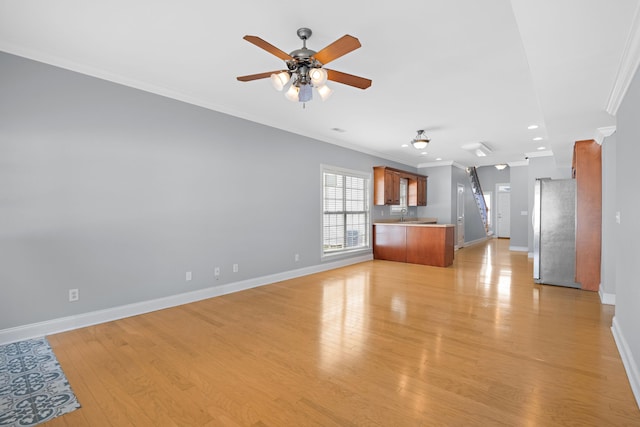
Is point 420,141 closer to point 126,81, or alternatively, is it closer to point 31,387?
point 126,81

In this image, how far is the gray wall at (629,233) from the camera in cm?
217

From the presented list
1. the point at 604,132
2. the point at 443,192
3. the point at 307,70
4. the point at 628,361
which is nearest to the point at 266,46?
the point at 307,70

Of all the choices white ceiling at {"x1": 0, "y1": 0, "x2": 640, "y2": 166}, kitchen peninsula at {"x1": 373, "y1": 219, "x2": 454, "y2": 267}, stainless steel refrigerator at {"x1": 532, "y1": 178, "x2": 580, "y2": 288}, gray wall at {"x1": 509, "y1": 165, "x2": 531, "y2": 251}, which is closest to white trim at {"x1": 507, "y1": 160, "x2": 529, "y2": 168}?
gray wall at {"x1": 509, "y1": 165, "x2": 531, "y2": 251}

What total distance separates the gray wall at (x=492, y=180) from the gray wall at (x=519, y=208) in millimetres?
2903

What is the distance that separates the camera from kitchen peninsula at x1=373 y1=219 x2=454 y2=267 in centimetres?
671

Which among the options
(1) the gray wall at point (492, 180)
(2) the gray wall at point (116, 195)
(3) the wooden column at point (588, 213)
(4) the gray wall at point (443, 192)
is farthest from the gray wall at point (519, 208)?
(2) the gray wall at point (116, 195)

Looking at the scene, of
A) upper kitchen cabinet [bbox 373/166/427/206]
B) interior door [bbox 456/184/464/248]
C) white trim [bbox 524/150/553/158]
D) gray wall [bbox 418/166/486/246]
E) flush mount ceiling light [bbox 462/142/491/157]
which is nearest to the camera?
flush mount ceiling light [bbox 462/142/491/157]

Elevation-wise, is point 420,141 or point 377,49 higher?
point 377,49

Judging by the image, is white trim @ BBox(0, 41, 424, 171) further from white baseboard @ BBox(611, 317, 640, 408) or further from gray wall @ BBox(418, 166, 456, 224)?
gray wall @ BBox(418, 166, 456, 224)

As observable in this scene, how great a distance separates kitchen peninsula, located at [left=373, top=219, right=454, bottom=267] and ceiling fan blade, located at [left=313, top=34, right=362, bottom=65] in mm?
5305

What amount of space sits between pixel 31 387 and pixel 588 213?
6706mm

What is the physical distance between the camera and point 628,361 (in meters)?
2.32

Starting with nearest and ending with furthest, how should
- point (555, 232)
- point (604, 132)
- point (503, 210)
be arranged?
point (604, 132) → point (555, 232) → point (503, 210)

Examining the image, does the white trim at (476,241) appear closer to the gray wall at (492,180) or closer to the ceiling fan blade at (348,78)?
the gray wall at (492,180)
